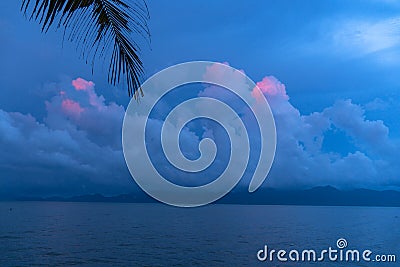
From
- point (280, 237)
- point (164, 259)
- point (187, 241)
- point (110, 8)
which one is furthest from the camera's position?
point (280, 237)

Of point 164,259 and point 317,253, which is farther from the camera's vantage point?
point 317,253

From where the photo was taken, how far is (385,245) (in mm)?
82562

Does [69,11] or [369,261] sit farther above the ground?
[69,11]

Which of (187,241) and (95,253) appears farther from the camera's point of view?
(187,241)

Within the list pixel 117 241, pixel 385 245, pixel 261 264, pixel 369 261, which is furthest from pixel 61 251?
pixel 385 245

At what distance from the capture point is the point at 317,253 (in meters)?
70.2

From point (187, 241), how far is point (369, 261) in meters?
36.3

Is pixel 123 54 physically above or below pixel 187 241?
above

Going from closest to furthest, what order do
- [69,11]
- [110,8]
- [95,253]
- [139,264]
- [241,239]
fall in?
[69,11], [110,8], [139,264], [95,253], [241,239]

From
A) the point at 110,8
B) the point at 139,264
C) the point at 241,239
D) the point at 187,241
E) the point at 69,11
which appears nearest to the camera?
the point at 69,11

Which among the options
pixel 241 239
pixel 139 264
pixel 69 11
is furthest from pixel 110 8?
pixel 241 239

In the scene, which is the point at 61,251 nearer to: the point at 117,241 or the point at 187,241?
the point at 117,241

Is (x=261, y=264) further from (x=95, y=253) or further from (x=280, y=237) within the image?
(x=280, y=237)

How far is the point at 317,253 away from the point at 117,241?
41.6 metres
